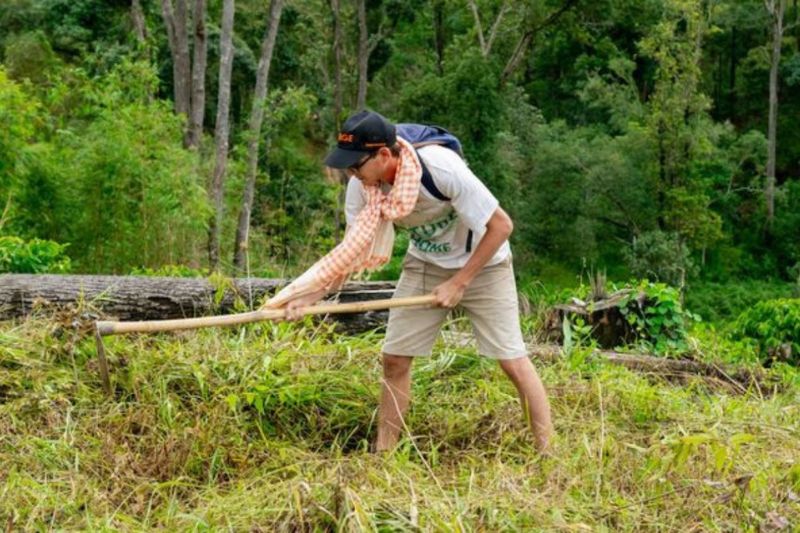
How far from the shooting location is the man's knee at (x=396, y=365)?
4375 millimetres

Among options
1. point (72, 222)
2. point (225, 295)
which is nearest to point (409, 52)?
point (72, 222)

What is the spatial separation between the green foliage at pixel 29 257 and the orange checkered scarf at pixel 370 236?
4480mm

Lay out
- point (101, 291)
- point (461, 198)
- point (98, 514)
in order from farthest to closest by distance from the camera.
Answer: point (101, 291) < point (461, 198) < point (98, 514)

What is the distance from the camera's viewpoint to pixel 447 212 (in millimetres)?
4074

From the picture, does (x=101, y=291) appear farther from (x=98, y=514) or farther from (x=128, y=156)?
(x=128, y=156)

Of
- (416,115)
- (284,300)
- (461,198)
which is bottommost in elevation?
(416,115)

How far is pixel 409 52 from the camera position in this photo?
2978 cm

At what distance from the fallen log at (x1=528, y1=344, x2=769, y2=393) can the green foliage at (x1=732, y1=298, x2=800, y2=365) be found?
2465mm

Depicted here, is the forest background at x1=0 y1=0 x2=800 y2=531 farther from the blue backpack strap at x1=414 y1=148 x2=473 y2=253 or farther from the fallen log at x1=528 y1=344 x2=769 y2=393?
the blue backpack strap at x1=414 y1=148 x2=473 y2=253

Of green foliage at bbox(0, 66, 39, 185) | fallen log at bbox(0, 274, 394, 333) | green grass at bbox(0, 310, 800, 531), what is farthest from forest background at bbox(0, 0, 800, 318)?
green grass at bbox(0, 310, 800, 531)

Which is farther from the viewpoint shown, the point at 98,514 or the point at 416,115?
the point at 416,115

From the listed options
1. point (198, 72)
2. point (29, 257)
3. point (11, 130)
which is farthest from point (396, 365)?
point (198, 72)

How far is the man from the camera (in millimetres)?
3873

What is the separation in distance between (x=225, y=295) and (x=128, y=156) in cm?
543
